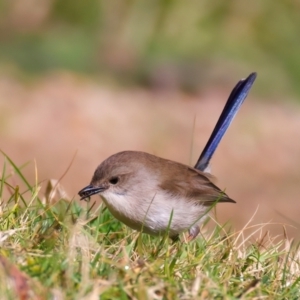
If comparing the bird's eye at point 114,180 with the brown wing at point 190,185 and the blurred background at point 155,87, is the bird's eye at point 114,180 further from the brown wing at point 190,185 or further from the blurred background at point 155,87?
the blurred background at point 155,87

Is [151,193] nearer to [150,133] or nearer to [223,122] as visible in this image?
[223,122]

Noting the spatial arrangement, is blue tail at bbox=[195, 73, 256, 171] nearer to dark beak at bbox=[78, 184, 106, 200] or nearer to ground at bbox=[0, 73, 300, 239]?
dark beak at bbox=[78, 184, 106, 200]

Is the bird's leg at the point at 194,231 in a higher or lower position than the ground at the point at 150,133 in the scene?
higher

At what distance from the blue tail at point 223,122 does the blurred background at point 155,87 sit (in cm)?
352

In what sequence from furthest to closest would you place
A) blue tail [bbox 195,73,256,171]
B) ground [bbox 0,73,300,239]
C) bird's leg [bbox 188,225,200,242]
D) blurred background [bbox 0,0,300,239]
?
blurred background [bbox 0,0,300,239] < ground [bbox 0,73,300,239] < blue tail [bbox 195,73,256,171] < bird's leg [bbox 188,225,200,242]

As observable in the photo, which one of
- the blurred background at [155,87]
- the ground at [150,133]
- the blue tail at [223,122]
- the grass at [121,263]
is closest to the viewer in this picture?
the grass at [121,263]

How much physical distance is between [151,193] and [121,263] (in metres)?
1.66

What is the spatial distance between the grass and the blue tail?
1.64 m

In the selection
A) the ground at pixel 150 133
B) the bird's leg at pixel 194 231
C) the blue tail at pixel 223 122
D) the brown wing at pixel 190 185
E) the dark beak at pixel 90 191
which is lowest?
the ground at pixel 150 133

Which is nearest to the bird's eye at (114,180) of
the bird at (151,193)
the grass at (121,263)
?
the bird at (151,193)

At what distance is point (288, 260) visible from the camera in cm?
498

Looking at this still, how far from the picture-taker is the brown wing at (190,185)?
596 cm

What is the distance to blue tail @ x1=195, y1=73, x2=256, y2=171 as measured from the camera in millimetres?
7148

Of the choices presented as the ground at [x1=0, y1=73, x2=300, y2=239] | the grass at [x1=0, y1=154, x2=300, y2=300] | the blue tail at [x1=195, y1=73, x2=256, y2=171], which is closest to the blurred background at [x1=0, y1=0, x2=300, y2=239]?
the ground at [x1=0, y1=73, x2=300, y2=239]
